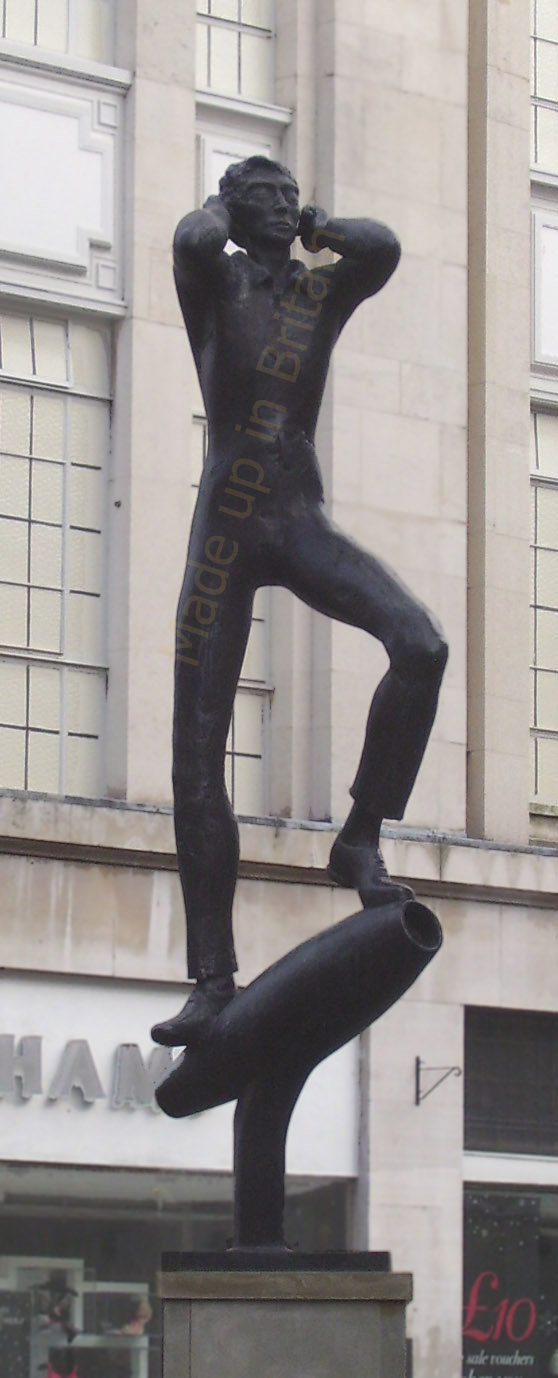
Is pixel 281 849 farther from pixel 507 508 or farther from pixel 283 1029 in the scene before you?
pixel 283 1029

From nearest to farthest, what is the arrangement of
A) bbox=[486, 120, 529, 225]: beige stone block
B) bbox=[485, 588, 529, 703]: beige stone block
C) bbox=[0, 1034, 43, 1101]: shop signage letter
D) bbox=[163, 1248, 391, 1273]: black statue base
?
bbox=[163, 1248, 391, 1273]: black statue base, bbox=[0, 1034, 43, 1101]: shop signage letter, bbox=[485, 588, 529, 703]: beige stone block, bbox=[486, 120, 529, 225]: beige stone block

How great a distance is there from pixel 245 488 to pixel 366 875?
1.60 metres

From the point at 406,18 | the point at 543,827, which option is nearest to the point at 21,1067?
the point at 543,827

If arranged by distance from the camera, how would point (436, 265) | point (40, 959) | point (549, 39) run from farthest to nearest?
point (549, 39), point (436, 265), point (40, 959)

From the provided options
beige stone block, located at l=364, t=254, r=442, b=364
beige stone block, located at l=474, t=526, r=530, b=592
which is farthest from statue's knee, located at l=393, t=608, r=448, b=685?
beige stone block, located at l=474, t=526, r=530, b=592

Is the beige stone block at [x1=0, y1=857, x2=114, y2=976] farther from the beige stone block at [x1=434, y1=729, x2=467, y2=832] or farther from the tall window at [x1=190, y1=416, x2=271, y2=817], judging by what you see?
the beige stone block at [x1=434, y1=729, x2=467, y2=832]

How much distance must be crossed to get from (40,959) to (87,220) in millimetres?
6577

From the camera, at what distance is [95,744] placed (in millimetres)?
25188

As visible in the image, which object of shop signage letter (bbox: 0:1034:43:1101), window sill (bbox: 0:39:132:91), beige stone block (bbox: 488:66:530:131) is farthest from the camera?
beige stone block (bbox: 488:66:530:131)

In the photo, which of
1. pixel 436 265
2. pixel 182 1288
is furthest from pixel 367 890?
pixel 436 265

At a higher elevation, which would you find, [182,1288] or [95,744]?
[95,744]

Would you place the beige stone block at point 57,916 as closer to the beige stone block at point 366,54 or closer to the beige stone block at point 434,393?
the beige stone block at point 434,393

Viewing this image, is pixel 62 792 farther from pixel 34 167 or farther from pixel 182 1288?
pixel 182 1288

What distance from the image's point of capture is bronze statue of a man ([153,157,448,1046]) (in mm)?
11000
